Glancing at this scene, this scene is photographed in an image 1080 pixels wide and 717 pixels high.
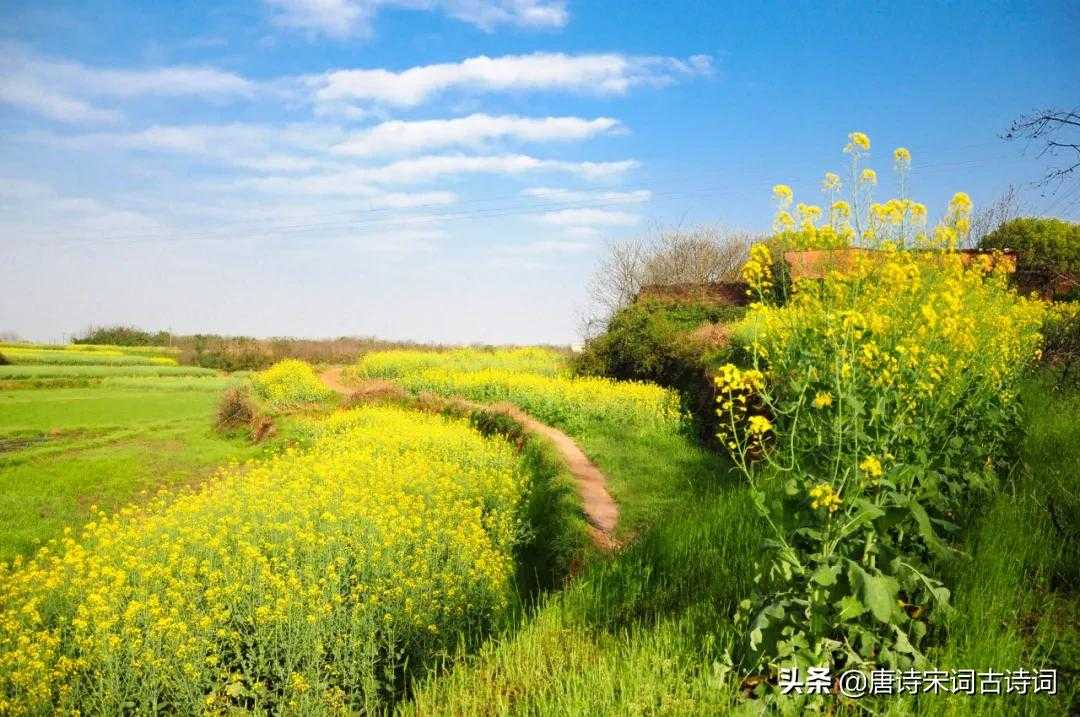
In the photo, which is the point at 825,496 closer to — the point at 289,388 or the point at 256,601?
the point at 256,601

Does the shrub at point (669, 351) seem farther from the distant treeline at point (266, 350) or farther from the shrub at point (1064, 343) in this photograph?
the distant treeline at point (266, 350)

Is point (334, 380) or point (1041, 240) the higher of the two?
point (1041, 240)

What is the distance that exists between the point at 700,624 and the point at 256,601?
4259 millimetres

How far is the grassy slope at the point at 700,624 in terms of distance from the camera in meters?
3.57

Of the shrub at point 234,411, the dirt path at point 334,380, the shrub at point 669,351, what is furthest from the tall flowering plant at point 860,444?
the dirt path at point 334,380

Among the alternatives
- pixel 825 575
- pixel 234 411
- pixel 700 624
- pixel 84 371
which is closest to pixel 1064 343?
pixel 700 624

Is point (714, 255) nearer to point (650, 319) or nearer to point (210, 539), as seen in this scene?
point (650, 319)

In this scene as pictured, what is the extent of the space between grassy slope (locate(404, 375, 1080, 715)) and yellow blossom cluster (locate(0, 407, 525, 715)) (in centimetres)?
150

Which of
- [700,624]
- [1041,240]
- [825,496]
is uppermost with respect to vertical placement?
[1041,240]

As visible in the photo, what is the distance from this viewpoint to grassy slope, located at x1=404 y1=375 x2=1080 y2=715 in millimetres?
3566

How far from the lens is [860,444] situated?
377 cm

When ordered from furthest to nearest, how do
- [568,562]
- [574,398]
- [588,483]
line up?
1. [574,398]
2. [588,483]
3. [568,562]

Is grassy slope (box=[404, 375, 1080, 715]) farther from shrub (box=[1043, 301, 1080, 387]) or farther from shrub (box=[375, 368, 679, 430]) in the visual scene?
shrub (box=[375, 368, 679, 430])

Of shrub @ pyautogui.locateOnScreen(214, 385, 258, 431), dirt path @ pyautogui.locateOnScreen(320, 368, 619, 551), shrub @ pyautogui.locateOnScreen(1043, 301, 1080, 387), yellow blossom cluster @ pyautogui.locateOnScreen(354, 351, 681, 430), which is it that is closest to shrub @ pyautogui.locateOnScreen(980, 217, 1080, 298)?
shrub @ pyautogui.locateOnScreen(1043, 301, 1080, 387)
